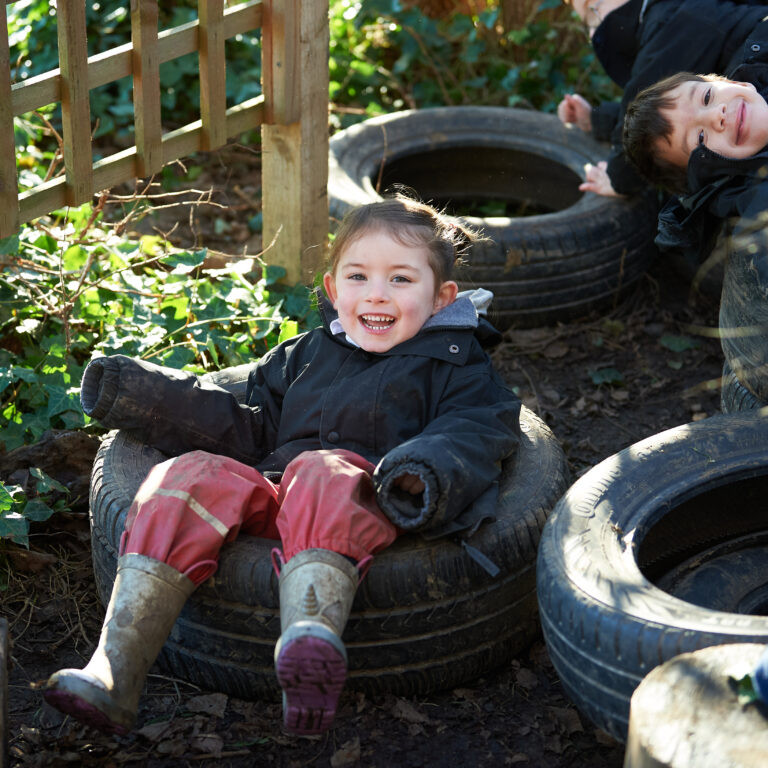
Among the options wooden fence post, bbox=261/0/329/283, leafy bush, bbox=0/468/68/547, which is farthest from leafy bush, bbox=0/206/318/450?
leafy bush, bbox=0/468/68/547

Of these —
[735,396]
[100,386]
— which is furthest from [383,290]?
[735,396]

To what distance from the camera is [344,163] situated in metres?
4.96

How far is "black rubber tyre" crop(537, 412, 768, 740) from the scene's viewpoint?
2236mm

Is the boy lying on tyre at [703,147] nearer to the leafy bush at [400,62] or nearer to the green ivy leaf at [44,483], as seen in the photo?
the green ivy leaf at [44,483]

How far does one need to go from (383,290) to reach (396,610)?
2.80 ft

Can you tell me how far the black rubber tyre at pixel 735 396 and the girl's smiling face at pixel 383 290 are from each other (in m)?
1.10

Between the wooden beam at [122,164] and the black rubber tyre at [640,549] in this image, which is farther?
the wooden beam at [122,164]

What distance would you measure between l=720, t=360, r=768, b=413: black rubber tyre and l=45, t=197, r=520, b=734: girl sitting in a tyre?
883mm

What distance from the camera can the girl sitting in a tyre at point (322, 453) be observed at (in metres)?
2.35

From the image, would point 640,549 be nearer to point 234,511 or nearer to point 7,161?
point 234,511

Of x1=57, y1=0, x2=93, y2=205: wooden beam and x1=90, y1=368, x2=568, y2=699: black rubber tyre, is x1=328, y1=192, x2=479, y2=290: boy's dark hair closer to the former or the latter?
x1=90, y1=368, x2=568, y2=699: black rubber tyre

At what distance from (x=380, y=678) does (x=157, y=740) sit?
56 centimetres

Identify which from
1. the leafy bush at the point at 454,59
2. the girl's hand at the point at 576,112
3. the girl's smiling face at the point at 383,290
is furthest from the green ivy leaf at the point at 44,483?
the leafy bush at the point at 454,59

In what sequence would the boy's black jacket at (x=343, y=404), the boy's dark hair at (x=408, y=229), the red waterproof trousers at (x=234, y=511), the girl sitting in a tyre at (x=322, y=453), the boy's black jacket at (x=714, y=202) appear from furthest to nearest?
the boy's black jacket at (x=714, y=202), the boy's dark hair at (x=408, y=229), the boy's black jacket at (x=343, y=404), the red waterproof trousers at (x=234, y=511), the girl sitting in a tyre at (x=322, y=453)
